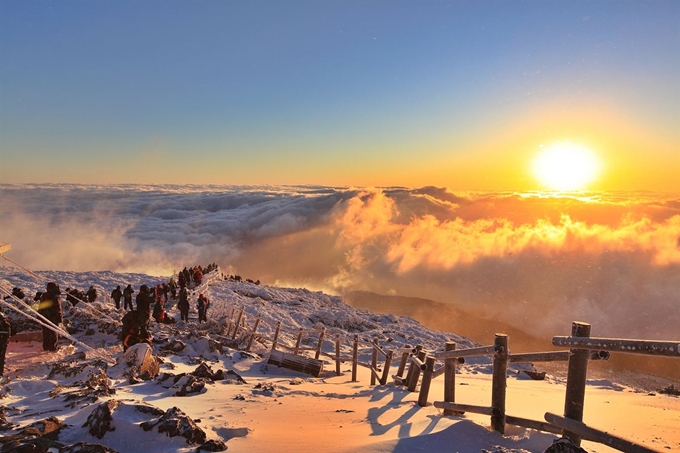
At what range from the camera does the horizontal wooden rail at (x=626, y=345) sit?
11.6 feet

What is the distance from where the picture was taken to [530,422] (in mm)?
5008

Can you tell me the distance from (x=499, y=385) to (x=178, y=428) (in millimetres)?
3698

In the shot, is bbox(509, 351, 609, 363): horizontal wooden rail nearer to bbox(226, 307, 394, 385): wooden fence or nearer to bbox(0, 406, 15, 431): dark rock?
bbox(0, 406, 15, 431): dark rock

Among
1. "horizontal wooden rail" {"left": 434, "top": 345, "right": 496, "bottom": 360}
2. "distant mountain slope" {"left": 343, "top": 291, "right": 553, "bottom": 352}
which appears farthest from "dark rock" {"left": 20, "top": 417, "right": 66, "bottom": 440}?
"distant mountain slope" {"left": 343, "top": 291, "right": 553, "bottom": 352}

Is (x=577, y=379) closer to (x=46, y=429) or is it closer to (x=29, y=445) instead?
(x=29, y=445)

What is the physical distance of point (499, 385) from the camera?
5.45 metres

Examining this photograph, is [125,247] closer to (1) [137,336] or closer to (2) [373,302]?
(2) [373,302]

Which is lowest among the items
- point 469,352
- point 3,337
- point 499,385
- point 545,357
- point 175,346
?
point 175,346

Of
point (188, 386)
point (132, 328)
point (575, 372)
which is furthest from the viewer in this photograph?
point (132, 328)

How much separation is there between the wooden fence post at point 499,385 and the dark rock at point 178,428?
331 centimetres

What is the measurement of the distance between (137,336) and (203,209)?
183 meters

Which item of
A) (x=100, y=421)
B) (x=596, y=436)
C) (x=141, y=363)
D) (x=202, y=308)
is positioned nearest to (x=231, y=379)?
(x=141, y=363)

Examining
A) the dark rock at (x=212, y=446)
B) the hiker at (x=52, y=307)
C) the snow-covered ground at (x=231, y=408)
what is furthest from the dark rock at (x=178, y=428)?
the hiker at (x=52, y=307)

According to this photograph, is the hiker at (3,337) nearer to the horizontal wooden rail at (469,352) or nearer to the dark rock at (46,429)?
the dark rock at (46,429)
